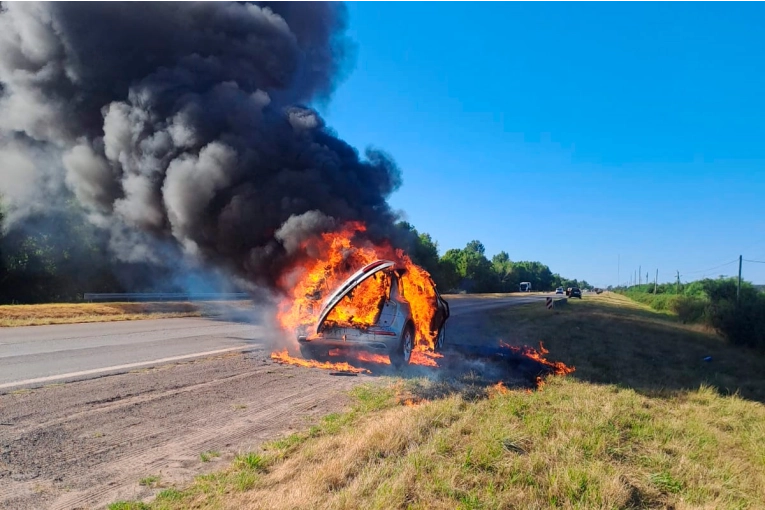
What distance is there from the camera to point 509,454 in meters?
4.26

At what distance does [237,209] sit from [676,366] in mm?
10426

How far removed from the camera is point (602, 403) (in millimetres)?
6293

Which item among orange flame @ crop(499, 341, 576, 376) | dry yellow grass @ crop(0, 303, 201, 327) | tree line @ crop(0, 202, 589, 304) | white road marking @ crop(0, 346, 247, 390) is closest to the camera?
white road marking @ crop(0, 346, 247, 390)

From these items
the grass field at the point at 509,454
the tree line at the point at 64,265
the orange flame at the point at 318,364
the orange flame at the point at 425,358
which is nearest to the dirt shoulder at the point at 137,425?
the grass field at the point at 509,454

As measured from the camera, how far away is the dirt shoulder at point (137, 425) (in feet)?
11.9

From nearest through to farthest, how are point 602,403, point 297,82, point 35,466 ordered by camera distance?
point 35,466 < point 602,403 < point 297,82

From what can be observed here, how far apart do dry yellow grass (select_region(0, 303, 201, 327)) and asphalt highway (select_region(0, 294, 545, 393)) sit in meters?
1.17

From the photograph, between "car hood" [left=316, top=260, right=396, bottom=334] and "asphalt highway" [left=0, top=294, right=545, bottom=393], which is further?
"car hood" [left=316, top=260, right=396, bottom=334]

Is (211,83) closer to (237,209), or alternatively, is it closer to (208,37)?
(208,37)

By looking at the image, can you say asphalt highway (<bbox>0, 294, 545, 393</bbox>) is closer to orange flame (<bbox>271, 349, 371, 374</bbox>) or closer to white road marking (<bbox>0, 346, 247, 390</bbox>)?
white road marking (<bbox>0, 346, 247, 390</bbox>)

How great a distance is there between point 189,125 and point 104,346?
569cm

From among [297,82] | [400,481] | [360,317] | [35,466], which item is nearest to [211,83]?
[297,82]

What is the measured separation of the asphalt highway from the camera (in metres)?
7.25

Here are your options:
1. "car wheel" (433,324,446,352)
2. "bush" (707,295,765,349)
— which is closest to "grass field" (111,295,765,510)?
"car wheel" (433,324,446,352)
